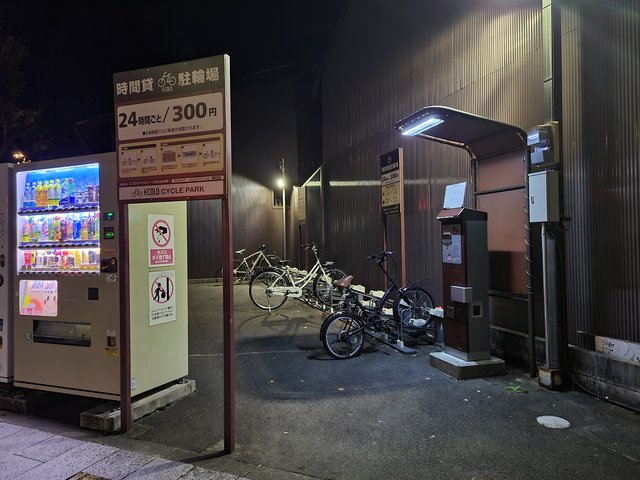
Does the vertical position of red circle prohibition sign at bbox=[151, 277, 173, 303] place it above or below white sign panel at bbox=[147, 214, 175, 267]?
below

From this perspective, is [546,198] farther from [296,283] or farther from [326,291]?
[296,283]

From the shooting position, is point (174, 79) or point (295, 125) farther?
point (295, 125)

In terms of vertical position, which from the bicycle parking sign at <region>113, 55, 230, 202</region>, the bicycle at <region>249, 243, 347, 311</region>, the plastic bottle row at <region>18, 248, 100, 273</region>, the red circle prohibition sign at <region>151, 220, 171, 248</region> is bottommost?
the bicycle at <region>249, 243, 347, 311</region>

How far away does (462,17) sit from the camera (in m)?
7.00

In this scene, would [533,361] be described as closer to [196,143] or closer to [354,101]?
[196,143]

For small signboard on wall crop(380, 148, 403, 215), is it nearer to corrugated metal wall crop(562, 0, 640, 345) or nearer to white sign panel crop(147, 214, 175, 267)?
corrugated metal wall crop(562, 0, 640, 345)

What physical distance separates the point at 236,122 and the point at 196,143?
15.0 metres

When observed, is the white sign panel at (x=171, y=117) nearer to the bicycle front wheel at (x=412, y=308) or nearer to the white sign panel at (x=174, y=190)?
the white sign panel at (x=174, y=190)

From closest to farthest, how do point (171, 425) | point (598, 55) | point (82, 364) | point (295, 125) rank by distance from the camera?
point (171, 425)
point (82, 364)
point (598, 55)
point (295, 125)

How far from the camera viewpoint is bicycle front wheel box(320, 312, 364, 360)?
6.00 meters

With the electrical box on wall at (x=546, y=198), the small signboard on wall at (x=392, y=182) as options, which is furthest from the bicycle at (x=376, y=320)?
the electrical box on wall at (x=546, y=198)

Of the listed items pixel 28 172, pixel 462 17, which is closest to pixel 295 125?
pixel 462 17

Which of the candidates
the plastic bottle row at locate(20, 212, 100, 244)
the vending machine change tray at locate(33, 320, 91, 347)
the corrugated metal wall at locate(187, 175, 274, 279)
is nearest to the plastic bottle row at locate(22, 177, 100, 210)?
the plastic bottle row at locate(20, 212, 100, 244)

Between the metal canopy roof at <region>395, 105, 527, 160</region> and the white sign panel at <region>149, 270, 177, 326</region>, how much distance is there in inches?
137
